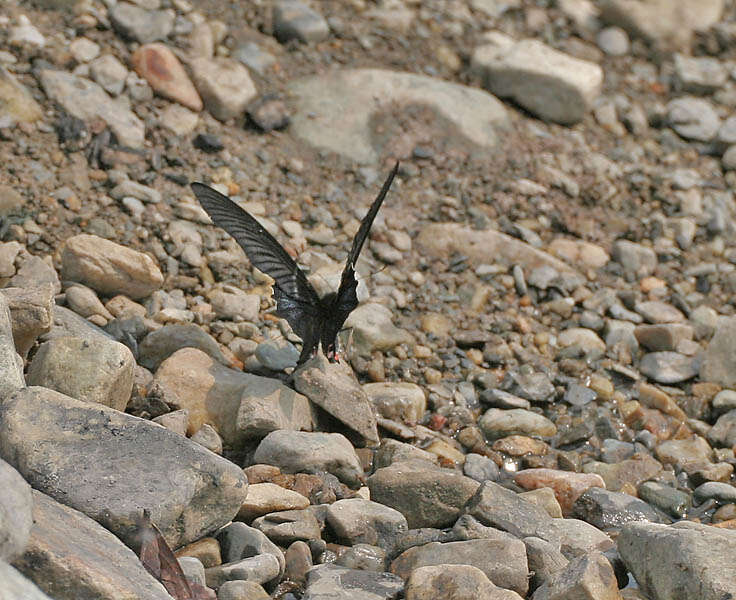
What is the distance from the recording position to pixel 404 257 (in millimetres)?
5641

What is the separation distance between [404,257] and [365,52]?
1.76 metres

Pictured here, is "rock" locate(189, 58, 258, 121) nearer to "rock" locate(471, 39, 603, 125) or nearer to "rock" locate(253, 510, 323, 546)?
"rock" locate(471, 39, 603, 125)

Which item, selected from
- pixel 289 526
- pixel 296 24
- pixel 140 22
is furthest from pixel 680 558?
pixel 296 24

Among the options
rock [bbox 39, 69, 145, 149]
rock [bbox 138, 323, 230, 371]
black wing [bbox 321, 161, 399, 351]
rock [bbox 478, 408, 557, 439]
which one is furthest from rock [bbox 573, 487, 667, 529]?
rock [bbox 39, 69, 145, 149]

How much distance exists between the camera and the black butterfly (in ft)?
13.5

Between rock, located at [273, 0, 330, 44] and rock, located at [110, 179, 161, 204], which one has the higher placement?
rock, located at [273, 0, 330, 44]

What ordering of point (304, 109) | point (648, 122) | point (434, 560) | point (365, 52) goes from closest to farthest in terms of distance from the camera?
point (434, 560) < point (304, 109) < point (365, 52) < point (648, 122)

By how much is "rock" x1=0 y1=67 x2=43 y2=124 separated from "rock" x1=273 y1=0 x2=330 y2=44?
183cm

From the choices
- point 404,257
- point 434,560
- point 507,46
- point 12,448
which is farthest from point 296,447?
point 507,46

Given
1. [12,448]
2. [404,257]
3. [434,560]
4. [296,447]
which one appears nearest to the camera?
[12,448]

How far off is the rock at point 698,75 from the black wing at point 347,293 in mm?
4000

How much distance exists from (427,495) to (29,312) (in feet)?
5.33

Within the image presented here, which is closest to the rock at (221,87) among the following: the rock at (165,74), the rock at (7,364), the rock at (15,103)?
the rock at (165,74)

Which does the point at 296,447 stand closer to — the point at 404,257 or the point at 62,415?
the point at 62,415
